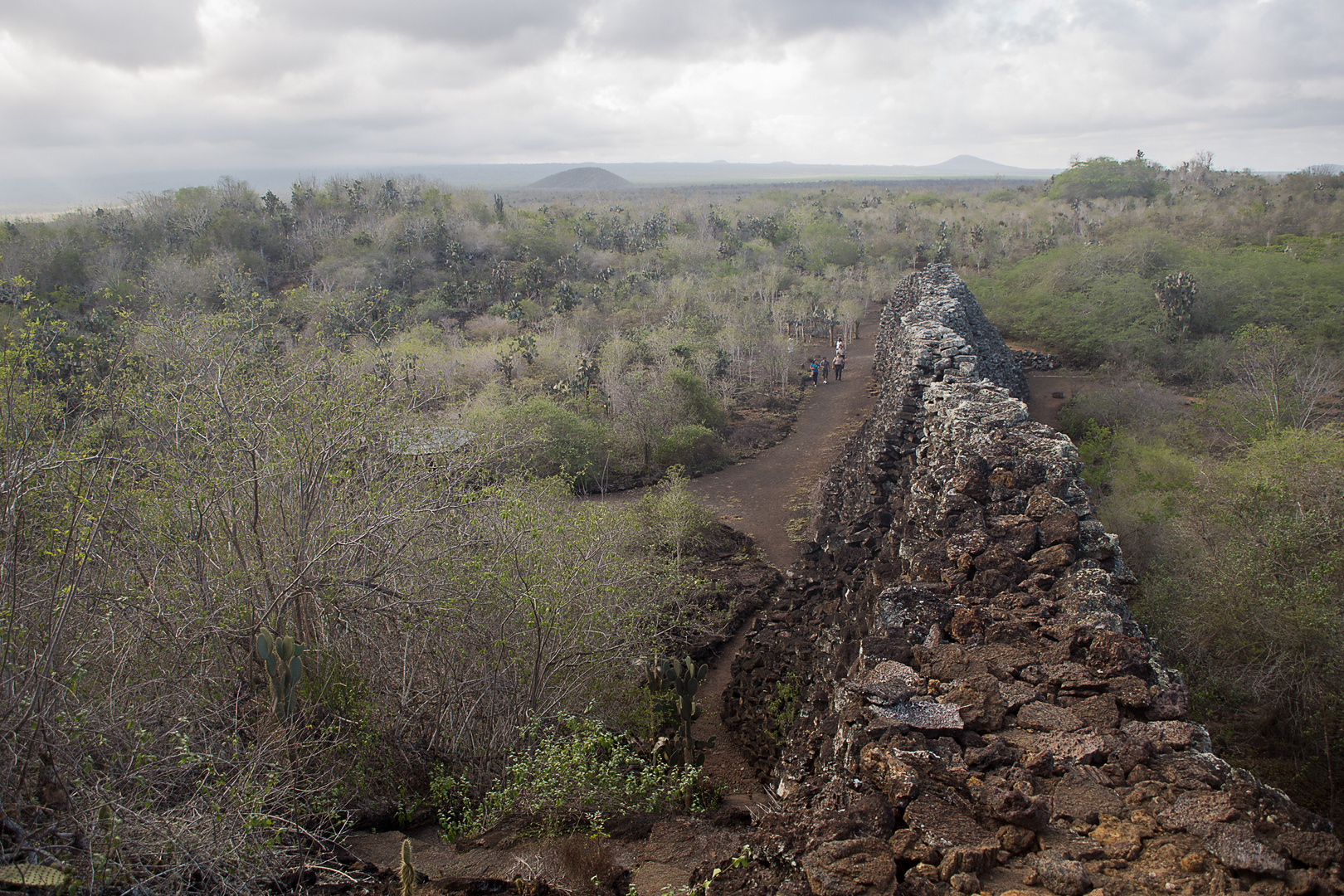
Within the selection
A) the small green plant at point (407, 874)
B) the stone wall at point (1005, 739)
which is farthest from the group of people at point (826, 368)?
the small green plant at point (407, 874)

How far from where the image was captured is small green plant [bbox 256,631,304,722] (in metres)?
5.99

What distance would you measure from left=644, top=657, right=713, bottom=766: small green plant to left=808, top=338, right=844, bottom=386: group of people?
22790mm

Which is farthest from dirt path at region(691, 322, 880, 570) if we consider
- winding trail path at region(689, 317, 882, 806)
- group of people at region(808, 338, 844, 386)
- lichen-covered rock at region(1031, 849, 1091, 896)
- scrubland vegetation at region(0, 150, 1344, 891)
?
lichen-covered rock at region(1031, 849, 1091, 896)

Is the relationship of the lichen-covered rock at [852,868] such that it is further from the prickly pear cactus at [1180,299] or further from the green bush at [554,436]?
the prickly pear cactus at [1180,299]

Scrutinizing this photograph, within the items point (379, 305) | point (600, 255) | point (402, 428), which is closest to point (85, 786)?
point (402, 428)

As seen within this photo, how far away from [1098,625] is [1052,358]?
2778 cm

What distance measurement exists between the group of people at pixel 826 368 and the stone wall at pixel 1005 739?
70.4 feet

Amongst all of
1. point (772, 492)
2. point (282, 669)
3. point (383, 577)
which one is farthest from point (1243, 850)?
point (772, 492)

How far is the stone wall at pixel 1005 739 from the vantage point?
3.63 meters

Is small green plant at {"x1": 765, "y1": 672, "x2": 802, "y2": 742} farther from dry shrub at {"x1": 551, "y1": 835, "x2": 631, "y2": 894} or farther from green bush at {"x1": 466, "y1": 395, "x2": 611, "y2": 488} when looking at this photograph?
green bush at {"x1": 466, "y1": 395, "x2": 611, "y2": 488}

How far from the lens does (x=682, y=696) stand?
8352mm

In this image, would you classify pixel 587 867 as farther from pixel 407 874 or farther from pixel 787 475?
pixel 787 475

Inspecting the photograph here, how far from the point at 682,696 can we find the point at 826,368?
25683 millimetres

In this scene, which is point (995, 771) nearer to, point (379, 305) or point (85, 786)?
point (85, 786)
